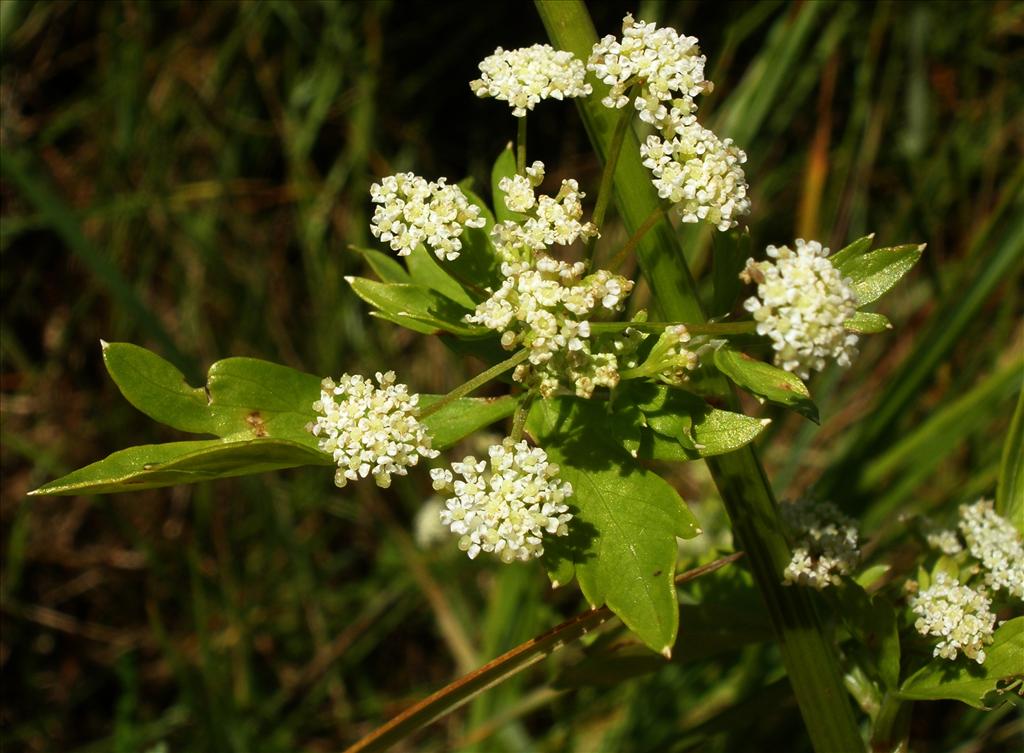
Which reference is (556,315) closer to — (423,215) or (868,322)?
(423,215)

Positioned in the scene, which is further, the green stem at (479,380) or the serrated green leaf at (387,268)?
the serrated green leaf at (387,268)

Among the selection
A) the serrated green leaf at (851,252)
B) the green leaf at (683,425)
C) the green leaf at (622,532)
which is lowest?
the green leaf at (622,532)

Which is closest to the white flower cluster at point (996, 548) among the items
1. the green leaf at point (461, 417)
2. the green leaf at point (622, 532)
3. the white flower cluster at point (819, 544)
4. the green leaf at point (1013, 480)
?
the green leaf at point (1013, 480)

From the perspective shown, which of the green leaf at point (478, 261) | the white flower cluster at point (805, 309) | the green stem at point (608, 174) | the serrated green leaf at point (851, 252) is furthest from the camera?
the green leaf at point (478, 261)

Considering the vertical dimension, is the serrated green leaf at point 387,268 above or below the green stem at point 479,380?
above

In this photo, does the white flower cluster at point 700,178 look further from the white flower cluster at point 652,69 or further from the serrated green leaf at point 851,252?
the serrated green leaf at point 851,252

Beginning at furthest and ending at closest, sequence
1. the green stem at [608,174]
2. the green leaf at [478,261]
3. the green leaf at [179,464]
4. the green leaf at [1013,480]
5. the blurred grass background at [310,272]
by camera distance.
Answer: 1. the blurred grass background at [310,272]
2. the green leaf at [1013,480]
3. the green leaf at [478,261]
4. the green stem at [608,174]
5. the green leaf at [179,464]

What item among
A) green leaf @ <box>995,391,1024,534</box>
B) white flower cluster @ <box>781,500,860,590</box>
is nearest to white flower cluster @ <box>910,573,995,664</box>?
white flower cluster @ <box>781,500,860,590</box>

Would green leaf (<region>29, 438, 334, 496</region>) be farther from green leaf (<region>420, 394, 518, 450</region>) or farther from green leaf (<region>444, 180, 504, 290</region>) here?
green leaf (<region>444, 180, 504, 290</region>)
